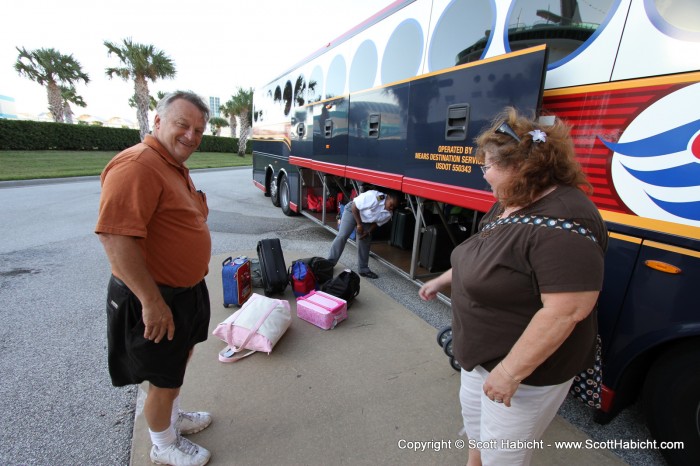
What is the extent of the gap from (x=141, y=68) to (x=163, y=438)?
26.4 metres

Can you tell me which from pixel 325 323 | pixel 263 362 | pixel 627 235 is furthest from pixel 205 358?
pixel 627 235

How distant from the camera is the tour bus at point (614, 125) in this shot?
1.47 m

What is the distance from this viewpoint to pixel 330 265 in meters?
3.85

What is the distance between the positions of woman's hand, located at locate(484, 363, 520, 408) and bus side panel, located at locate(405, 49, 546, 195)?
1.48m

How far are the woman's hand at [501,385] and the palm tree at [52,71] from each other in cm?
3030

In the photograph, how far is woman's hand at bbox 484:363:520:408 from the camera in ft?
3.42

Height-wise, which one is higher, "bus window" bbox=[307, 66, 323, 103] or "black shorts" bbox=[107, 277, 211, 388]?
"bus window" bbox=[307, 66, 323, 103]

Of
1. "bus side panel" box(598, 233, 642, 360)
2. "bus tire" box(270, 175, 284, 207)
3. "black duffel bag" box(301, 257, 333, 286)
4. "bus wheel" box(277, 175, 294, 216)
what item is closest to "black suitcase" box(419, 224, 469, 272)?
"black duffel bag" box(301, 257, 333, 286)

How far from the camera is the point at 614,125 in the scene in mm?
1707

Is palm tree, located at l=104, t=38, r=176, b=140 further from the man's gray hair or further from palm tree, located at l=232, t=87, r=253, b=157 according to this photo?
the man's gray hair

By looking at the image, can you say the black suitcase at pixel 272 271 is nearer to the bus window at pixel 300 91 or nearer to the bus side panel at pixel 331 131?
the bus side panel at pixel 331 131

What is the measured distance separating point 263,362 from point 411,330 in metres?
1.34

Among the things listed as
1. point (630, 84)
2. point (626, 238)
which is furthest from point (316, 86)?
point (626, 238)

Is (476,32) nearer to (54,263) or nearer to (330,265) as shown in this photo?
(330,265)
